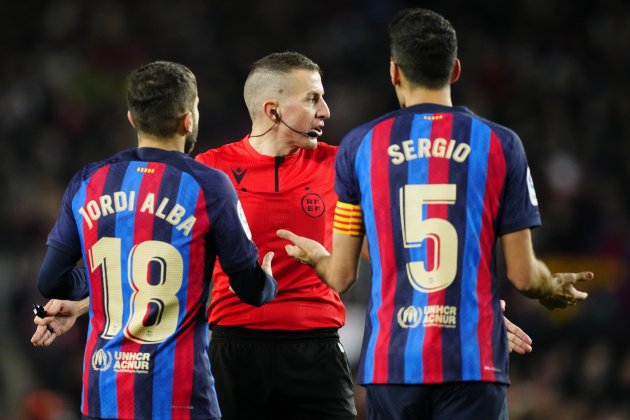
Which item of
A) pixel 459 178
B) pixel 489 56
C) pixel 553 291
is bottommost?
pixel 553 291

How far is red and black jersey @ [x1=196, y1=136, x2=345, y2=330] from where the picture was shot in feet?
17.4

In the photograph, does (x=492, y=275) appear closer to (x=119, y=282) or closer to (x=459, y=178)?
(x=459, y=178)

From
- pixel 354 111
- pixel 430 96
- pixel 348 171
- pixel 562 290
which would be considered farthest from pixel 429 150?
pixel 354 111

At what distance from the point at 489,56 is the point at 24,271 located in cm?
678

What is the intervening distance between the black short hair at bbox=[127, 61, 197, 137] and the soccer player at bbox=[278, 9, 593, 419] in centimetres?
72

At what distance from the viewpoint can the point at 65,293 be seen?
451cm

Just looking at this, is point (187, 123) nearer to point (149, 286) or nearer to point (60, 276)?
point (149, 286)

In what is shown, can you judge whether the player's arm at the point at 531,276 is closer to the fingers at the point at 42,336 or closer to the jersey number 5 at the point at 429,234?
the jersey number 5 at the point at 429,234

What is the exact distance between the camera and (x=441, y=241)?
4141mm

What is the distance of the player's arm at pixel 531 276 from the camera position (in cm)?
416

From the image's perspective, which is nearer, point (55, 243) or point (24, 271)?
point (55, 243)

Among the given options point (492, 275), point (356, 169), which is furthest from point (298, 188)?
point (492, 275)

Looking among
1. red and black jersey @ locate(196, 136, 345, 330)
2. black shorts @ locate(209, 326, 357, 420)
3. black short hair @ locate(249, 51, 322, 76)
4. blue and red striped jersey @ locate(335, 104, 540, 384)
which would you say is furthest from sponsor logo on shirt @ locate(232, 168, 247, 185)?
blue and red striped jersey @ locate(335, 104, 540, 384)

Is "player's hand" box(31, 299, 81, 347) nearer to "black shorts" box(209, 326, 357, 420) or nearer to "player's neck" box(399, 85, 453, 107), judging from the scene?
"black shorts" box(209, 326, 357, 420)
